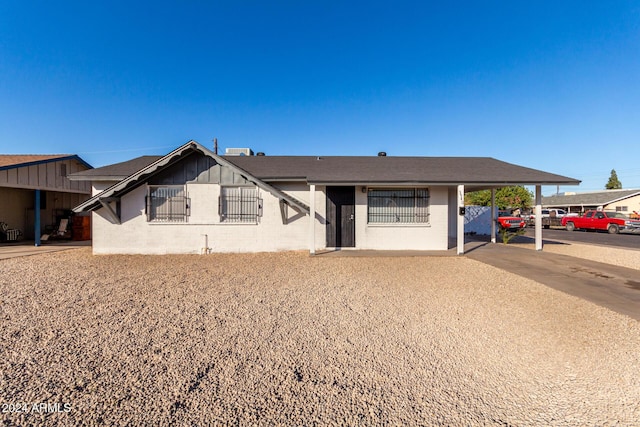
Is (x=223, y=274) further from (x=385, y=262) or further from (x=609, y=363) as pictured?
(x=609, y=363)

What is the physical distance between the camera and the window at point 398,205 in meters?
10.5

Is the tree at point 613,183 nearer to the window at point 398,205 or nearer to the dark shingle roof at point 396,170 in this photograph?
the dark shingle roof at point 396,170

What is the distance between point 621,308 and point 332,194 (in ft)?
25.7

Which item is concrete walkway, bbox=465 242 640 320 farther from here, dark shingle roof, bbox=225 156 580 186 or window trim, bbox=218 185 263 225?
window trim, bbox=218 185 263 225

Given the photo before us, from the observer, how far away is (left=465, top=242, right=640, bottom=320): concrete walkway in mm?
5074

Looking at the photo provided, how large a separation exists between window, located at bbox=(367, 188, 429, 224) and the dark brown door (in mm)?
746

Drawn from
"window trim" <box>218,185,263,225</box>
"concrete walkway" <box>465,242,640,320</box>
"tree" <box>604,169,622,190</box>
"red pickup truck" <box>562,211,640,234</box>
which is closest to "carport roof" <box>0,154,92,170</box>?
"window trim" <box>218,185,263,225</box>

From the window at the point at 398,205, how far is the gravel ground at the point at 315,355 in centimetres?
465

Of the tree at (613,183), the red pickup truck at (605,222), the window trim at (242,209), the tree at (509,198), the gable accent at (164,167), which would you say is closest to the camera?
the gable accent at (164,167)

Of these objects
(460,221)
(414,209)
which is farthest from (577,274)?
(414,209)

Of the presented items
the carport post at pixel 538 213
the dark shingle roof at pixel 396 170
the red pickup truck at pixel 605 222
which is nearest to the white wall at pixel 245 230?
the dark shingle roof at pixel 396 170

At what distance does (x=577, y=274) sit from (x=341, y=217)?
23.0 ft

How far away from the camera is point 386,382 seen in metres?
2.74

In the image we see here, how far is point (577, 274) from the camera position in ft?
22.7
